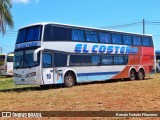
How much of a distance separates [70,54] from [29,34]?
8.42ft

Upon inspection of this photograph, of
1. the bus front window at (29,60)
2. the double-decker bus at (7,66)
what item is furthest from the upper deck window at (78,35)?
the double-decker bus at (7,66)

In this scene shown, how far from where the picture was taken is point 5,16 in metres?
30.1

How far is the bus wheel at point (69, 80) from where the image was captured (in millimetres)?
22378

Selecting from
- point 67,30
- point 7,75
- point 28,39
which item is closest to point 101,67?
point 67,30

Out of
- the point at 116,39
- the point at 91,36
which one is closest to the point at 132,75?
the point at 116,39

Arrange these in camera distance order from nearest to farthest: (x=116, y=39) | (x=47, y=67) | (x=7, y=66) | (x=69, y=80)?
(x=47, y=67)
(x=69, y=80)
(x=116, y=39)
(x=7, y=66)

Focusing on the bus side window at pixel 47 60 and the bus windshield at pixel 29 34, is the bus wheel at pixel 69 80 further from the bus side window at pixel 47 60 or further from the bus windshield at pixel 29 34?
the bus windshield at pixel 29 34

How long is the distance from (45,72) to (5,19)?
10595 millimetres

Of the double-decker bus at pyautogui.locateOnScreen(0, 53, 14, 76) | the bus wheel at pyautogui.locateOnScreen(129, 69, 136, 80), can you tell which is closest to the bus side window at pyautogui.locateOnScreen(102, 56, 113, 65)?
the bus wheel at pyautogui.locateOnScreen(129, 69, 136, 80)

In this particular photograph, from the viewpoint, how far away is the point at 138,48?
95.9ft

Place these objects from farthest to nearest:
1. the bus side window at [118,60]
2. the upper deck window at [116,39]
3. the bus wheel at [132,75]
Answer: the bus wheel at [132,75], the bus side window at [118,60], the upper deck window at [116,39]

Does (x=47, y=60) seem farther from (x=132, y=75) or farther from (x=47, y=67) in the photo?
(x=132, y=75)

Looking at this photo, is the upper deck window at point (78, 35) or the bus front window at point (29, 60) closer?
the bus front window at point (29, 60)

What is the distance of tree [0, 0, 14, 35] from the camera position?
29575mm
